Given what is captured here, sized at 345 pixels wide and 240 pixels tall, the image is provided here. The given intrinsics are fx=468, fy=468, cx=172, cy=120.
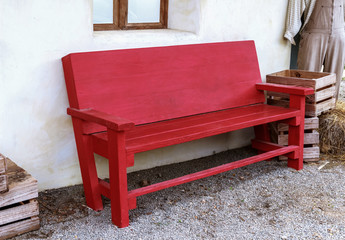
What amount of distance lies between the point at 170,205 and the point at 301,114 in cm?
148

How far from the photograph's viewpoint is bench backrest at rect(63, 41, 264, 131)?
3.41 m

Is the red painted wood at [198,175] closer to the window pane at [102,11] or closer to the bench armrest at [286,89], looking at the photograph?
the bench armrest at [286,89]

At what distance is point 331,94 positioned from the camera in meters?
4.61

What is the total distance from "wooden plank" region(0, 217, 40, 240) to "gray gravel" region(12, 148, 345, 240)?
4cm

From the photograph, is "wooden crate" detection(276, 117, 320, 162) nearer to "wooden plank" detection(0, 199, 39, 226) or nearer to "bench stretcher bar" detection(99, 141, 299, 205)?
"bench stretcher bar" detection(99, 141, 299, 205)

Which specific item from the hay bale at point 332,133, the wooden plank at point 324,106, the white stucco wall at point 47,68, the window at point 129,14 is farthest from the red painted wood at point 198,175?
the window at point 129,14

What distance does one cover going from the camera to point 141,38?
3920mm

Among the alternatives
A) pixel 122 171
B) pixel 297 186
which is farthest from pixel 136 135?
pixel 297 186

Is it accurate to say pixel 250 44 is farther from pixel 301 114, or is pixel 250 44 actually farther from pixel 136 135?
pixel 136 135

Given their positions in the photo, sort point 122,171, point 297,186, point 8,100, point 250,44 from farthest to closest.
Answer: point 250,44 → point 297,186 → point 8,100 → point 122,171

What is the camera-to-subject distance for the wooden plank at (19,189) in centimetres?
289

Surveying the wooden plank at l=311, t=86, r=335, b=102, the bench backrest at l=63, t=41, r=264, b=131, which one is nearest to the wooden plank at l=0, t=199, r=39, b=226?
the bench backrest at l=63, t=41, r=264, b=131

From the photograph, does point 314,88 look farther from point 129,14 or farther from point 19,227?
point 19,227

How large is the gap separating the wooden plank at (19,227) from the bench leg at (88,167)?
0.45 meters
